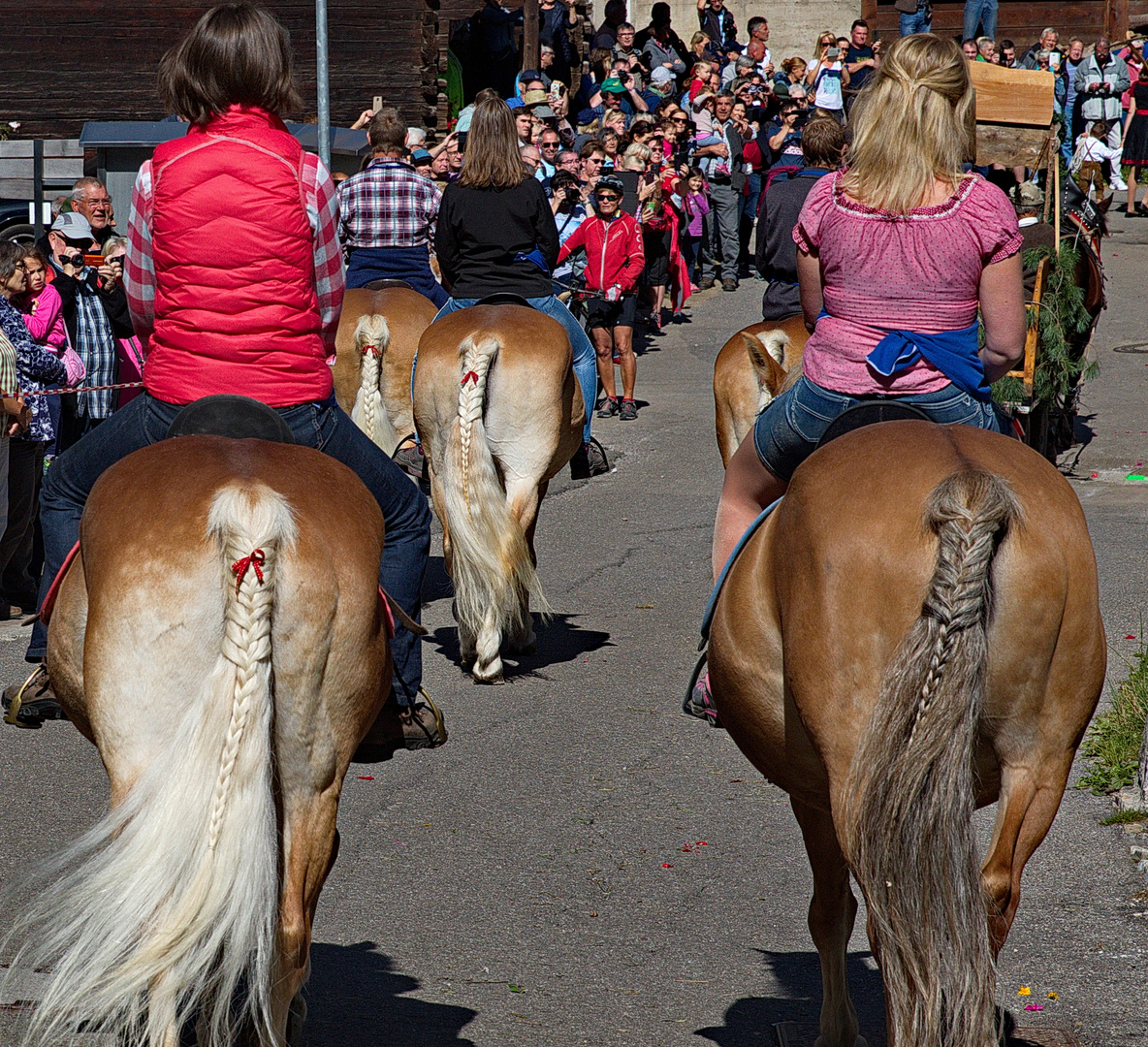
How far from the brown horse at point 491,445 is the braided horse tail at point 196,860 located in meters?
4.62

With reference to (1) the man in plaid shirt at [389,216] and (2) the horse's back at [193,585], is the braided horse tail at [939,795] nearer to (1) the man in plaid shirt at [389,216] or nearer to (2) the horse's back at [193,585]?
(2) the horse's back at [193,585]

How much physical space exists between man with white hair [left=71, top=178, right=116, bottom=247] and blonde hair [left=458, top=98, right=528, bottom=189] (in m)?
3.85

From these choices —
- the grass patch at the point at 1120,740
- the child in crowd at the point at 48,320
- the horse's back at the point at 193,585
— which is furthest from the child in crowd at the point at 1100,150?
the horse's back at the point at 193,585

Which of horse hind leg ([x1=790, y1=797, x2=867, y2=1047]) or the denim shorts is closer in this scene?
the denim shorts

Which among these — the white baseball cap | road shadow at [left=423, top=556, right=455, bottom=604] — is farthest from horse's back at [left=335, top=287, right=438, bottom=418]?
the white baseball cap

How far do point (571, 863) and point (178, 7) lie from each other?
18.3m

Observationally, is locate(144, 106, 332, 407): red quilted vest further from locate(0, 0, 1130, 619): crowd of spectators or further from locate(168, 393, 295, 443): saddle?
locate(0, 0, 1130, 619): crowd of spectators

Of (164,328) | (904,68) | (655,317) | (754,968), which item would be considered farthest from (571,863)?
(655,317)

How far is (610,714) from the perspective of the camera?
7.28 meters

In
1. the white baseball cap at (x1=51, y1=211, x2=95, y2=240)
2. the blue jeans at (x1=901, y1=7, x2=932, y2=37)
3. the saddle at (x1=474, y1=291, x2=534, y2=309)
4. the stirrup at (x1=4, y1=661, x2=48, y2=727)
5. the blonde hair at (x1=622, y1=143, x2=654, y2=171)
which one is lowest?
the stirrup at (x1=4, y1=661, x2=48, y2=727)

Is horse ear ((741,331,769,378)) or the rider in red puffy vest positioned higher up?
the rider in red puffy vest

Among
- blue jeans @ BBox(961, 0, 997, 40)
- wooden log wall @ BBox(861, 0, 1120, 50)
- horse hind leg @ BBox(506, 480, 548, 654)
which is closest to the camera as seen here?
horse hind leg @ BBox(506, 480, 548, 654)

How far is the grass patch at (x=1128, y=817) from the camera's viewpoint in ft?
18.9

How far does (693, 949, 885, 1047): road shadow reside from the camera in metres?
4.20
